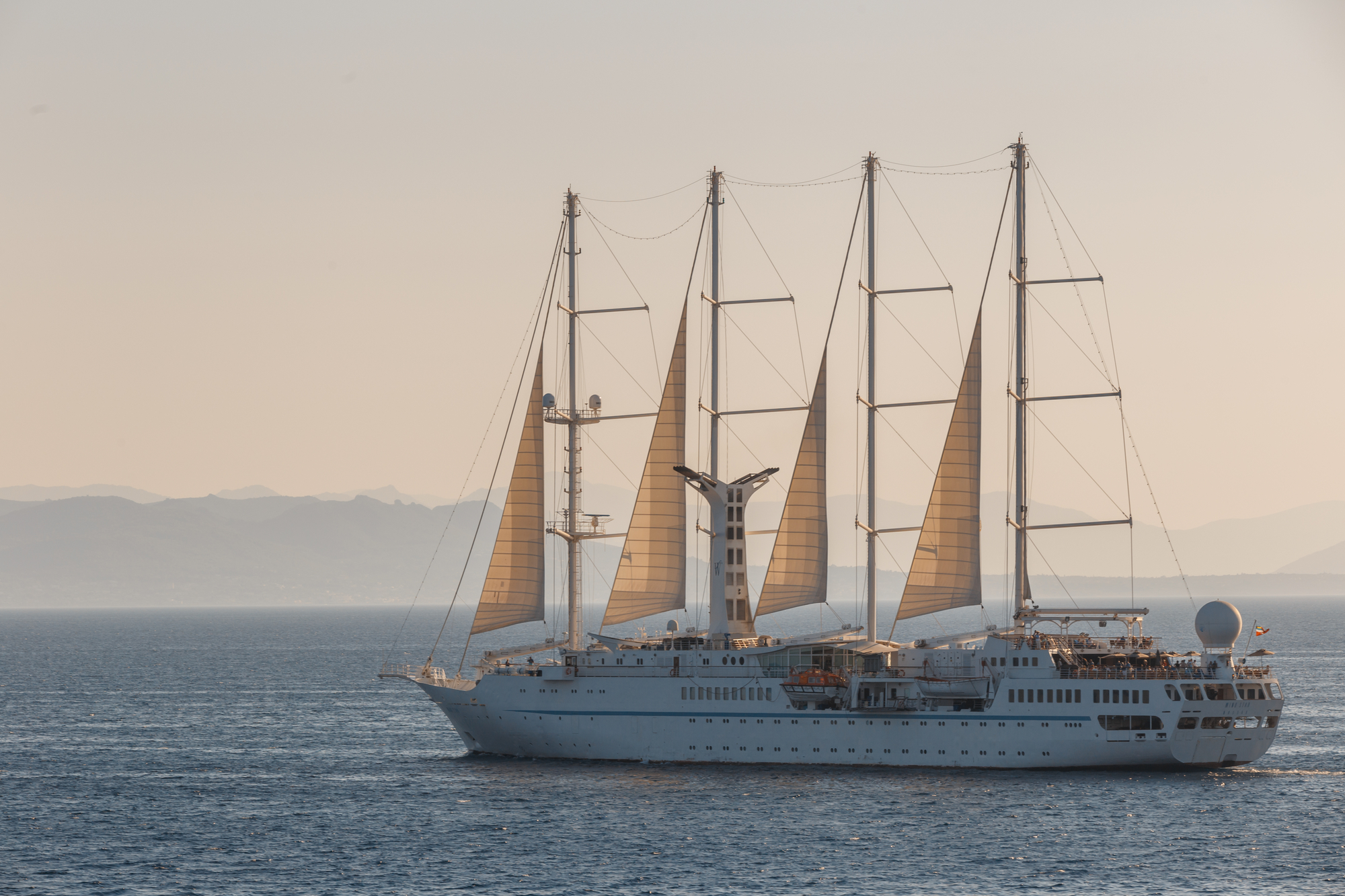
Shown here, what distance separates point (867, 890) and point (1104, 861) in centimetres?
745

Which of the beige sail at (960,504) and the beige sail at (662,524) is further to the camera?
the beige sail at (662,524)

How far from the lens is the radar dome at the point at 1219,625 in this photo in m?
58.5

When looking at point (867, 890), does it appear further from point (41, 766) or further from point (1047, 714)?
point (41, 766)

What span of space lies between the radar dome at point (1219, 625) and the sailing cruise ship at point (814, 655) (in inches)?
3.6

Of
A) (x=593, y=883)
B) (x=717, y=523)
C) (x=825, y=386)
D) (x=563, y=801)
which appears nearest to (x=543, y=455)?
(x=717, y=523)

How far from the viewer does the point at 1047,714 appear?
5628 cm

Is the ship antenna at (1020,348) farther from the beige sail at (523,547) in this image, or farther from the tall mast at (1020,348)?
the beige sail at (523,547)

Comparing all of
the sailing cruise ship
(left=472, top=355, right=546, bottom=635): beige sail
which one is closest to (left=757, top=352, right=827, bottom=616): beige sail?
the sailing cruise ship

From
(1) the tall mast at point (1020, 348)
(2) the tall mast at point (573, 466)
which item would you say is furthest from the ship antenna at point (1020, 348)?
(2) the tall mast at point (573, 466)

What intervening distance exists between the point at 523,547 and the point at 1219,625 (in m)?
26.6

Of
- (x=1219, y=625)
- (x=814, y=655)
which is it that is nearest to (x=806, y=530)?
(x=814, y=655)

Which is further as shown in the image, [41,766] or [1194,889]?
[41,766]

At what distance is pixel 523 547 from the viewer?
2426 inches

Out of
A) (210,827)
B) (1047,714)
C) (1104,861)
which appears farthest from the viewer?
(1047,714)
